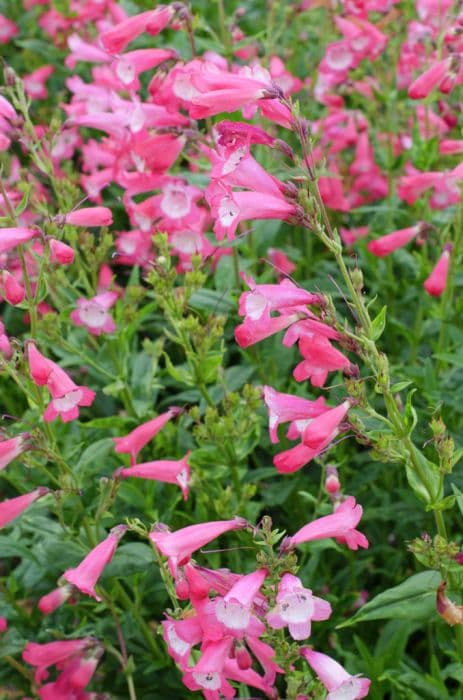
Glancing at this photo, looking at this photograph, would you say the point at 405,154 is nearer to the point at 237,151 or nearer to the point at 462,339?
the point at 462,339

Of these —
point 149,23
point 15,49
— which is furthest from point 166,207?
point 15,49

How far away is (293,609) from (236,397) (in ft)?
3.16

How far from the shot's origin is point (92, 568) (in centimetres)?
230

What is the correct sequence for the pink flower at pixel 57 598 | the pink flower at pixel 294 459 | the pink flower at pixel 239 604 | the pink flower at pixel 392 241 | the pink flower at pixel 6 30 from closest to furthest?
the pink flower at pixel 239 604 → the pink flower at pixel 294 459 → the pink flower at pixel 57 598 → the pink flower at pixel 392 241 → the pink flower at pixel 6 30

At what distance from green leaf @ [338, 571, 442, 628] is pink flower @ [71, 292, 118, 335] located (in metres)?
1.33

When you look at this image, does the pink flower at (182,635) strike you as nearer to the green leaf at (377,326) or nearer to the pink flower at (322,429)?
the pink flower at (322,429)

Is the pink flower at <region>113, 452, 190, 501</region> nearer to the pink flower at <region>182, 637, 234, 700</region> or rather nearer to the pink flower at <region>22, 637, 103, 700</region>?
the pink flower at <region>22, 637, 103, 700</region>

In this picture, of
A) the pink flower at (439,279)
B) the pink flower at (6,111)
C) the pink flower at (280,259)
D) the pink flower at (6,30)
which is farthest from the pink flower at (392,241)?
the pink flower at (6,30)

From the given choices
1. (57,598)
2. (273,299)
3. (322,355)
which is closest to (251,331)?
(273,299)

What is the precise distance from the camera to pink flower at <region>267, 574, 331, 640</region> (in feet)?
5.96

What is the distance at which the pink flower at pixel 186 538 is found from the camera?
1.96m

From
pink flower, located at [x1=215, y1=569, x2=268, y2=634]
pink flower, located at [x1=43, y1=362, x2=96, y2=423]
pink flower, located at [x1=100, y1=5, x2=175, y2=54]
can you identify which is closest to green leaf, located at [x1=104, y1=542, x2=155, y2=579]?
pink flower, located at [x1=43, y1=362, x2=96, y2=423]

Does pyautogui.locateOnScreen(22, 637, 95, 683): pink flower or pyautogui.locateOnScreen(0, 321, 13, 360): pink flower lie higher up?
pyautogui.locateOnScreen(0, 321, 13, 360): pink flower

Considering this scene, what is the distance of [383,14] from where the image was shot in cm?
446
